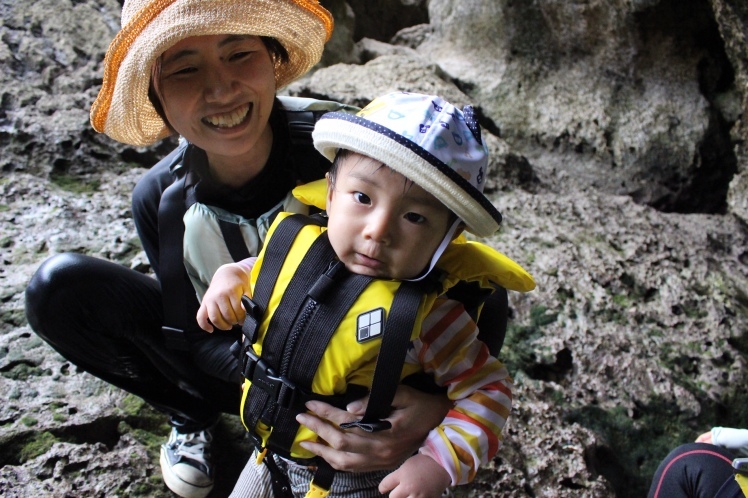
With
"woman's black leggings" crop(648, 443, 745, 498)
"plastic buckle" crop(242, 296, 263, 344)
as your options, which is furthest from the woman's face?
"woman's black leggings" crop(648, 443, 745, 498)

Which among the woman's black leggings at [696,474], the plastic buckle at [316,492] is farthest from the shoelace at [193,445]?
the woman's black leggings at [696,474]

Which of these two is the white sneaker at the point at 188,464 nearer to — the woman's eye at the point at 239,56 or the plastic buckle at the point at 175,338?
the plastic buckle at the point at 175,338

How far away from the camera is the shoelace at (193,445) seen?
1.68 metres

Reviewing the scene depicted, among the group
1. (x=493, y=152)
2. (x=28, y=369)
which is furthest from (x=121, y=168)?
(x=493, y=152)

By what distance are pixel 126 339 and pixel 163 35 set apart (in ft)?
2.62

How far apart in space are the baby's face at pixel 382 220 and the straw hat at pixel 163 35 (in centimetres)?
42

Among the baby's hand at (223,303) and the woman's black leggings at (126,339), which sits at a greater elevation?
the baby's hand at (223,303)

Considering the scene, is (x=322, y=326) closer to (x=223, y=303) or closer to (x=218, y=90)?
(x=223, y=303)

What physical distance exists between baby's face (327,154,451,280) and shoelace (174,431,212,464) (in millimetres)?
865

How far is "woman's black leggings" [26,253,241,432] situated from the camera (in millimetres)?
1530

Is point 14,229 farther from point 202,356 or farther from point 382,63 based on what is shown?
point 382,63

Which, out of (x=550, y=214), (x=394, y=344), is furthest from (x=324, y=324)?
(x=550, y=214)

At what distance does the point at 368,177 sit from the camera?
3.59 feet

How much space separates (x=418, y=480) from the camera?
1092 mm
